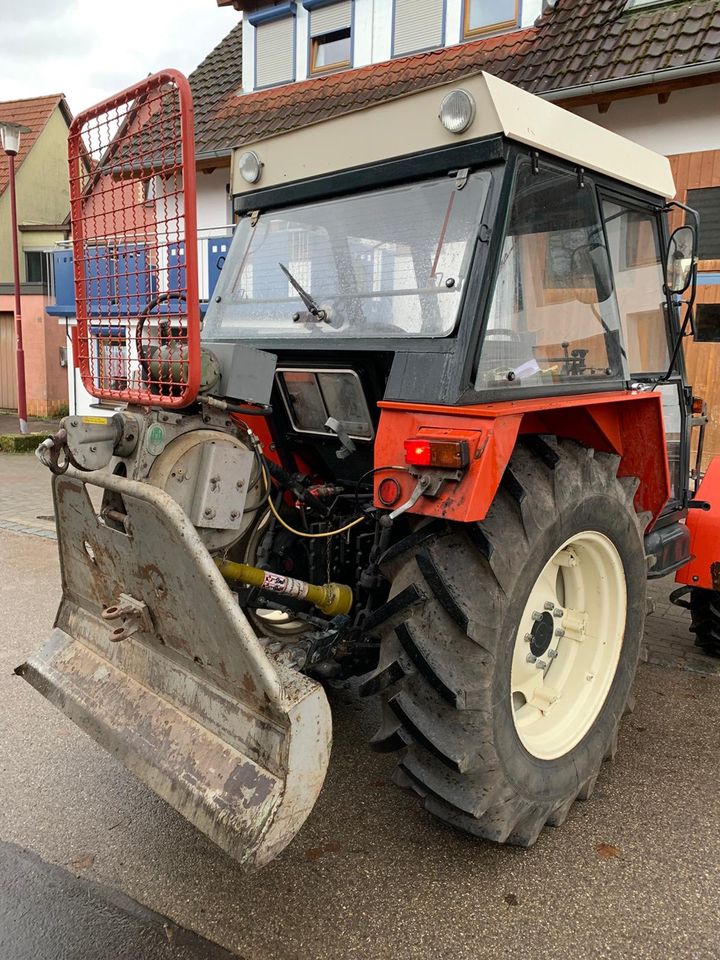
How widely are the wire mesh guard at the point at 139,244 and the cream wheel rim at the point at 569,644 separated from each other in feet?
4.62

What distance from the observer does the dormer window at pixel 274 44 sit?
33.0 ft

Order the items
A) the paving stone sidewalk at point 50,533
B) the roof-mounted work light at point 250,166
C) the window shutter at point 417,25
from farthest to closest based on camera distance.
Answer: the window shutter at point 417,25 < the paving stone sidewalk at point 50,533 < the roof-mounted work light at point 250,166

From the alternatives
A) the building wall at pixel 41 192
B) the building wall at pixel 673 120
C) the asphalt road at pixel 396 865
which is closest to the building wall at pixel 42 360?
the building wall at pixel 41 192

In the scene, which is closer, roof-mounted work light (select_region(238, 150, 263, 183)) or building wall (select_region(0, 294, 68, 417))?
roof-mounted work light (select_region(238, 150, 263, 183))

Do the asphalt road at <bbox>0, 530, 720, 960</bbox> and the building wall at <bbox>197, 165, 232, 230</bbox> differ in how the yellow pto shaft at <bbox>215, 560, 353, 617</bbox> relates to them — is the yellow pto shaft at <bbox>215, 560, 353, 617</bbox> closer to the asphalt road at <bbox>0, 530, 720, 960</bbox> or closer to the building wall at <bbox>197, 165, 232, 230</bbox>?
the asphalt road at <bbox>0, 530, 720, 960</bbox>

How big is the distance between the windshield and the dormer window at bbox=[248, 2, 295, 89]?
8.34 metres

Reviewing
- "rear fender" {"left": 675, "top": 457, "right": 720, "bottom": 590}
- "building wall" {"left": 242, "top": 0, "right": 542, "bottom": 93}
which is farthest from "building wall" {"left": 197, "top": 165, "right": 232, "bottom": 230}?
"rear fender" {"left": 675, "top": 457, "right": 720, "bottom": 590}

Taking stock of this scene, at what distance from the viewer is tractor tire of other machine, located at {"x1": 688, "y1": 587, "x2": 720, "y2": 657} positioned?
375 cm

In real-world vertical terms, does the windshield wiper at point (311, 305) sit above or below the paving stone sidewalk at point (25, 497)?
above

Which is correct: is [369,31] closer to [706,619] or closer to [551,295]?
[551,295]

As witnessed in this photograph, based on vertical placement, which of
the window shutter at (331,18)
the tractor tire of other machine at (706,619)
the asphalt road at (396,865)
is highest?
the window shutter at (331,18)

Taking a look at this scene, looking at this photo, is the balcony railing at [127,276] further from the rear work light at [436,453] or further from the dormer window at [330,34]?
the dormer window at [330,34]

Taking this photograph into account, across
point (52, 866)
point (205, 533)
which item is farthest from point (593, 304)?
point (52, 866)

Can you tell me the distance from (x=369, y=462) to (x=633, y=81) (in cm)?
558
